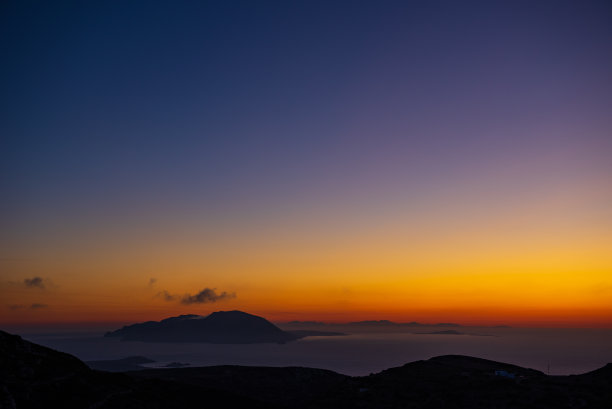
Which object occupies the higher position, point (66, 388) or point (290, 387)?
point (66, 388)

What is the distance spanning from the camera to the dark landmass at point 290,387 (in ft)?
139

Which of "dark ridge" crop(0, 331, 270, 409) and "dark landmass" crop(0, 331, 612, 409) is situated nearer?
"dark ridge" crop(0, 331, 270, 409)

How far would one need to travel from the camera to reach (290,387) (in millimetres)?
85500

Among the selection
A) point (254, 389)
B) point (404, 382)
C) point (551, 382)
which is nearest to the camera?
point (551, 382)

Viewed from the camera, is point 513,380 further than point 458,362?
No

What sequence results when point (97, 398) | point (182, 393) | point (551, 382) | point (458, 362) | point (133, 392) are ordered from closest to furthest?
point (97, 398) < point (133, 392) < point (182, 393) < point (551, 382) < point (458, 362)

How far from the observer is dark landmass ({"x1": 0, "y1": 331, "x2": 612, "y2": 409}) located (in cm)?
4247

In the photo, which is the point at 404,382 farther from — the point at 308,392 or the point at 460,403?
the point at 308,392

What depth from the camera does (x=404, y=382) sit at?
70938 millimetres

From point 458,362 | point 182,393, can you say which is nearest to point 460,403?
point 458,362

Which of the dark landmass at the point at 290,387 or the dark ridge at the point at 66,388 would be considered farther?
the dark landmass at the point at 290,387

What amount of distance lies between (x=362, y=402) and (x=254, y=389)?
1088 inches

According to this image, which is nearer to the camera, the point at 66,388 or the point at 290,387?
the point at 66,388

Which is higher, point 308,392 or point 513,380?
point 513,380
